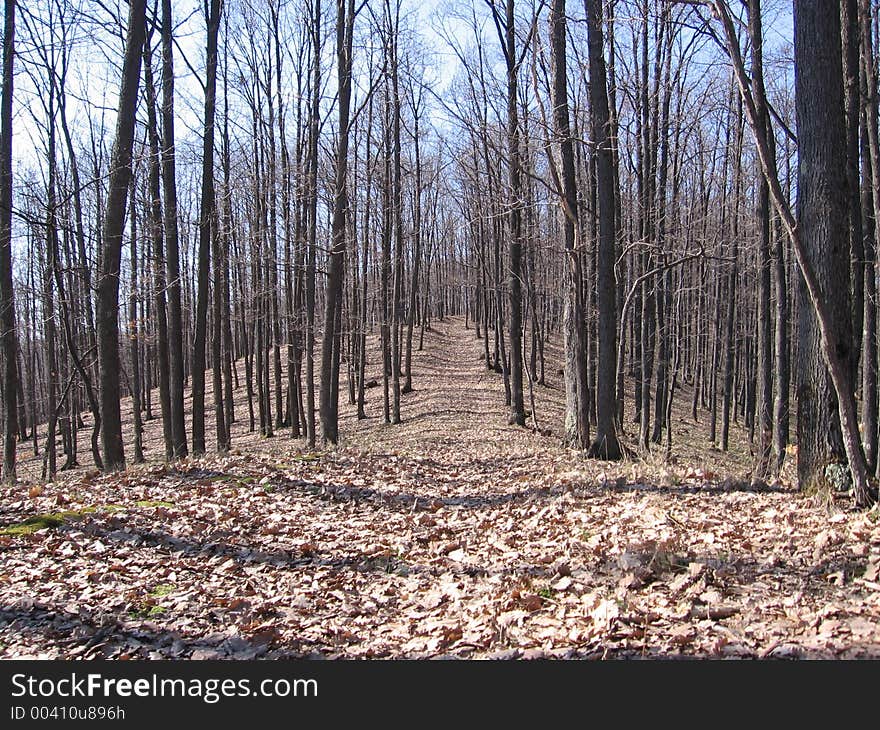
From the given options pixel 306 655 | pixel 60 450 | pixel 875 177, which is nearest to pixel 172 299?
pixel 306 655

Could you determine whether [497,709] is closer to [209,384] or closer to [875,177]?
[875,177]

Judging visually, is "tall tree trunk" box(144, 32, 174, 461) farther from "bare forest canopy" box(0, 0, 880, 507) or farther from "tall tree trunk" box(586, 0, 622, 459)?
"tall tree trunk" box(586, 0, 622, 459)

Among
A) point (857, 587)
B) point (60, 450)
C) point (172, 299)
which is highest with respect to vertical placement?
point (172, 299)

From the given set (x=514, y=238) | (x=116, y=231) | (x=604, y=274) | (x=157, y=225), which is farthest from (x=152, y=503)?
(x=514, y=238)

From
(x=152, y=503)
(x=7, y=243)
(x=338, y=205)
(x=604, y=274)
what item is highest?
(x=338, y=205)

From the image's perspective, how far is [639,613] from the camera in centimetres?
384

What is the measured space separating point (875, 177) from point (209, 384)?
34.6 meters

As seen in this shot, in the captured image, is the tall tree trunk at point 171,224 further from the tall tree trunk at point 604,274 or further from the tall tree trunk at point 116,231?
the tall tree trunk at point 604,274

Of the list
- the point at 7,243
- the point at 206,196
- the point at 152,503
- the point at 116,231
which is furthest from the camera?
the point at 206,196

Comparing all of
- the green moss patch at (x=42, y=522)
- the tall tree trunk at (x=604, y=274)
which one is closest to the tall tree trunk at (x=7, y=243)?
the green moss patch at (x=42, y=522)

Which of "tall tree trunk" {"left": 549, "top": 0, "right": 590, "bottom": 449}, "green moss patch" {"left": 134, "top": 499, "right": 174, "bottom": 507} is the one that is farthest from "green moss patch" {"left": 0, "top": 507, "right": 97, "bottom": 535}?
"tall tree trunk" {"left": 549, "top": 0, "right": 590, "bottom": 449}

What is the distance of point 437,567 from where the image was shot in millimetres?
5324

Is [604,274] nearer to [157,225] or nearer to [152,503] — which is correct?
[152,503]

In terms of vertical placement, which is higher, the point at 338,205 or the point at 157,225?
the point at 338,205
